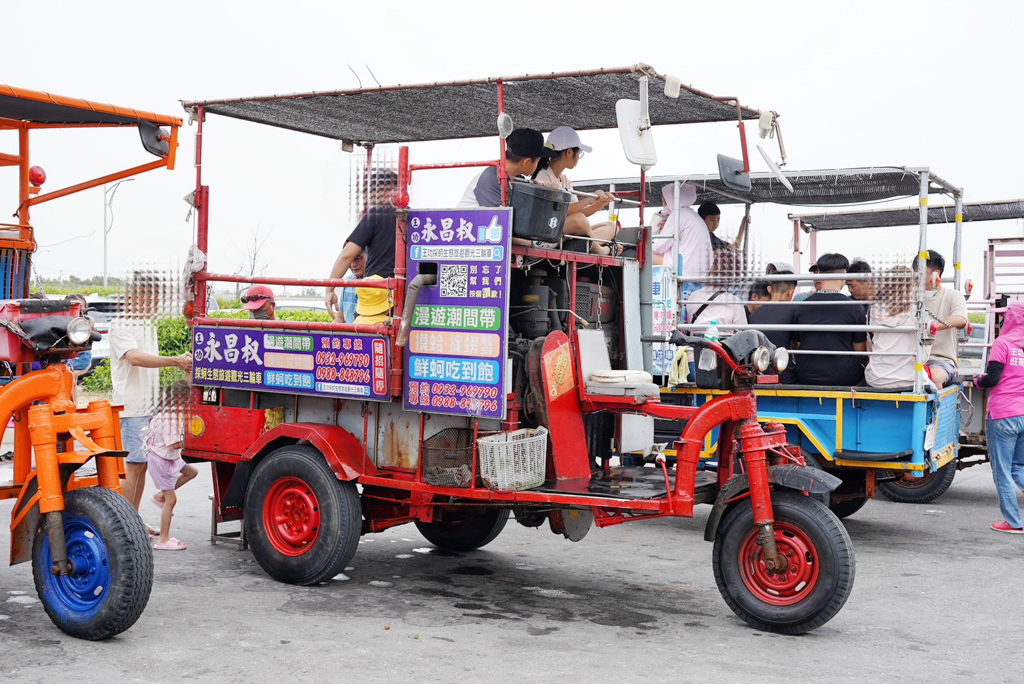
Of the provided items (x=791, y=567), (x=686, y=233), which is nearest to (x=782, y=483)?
(x=791, y=567)

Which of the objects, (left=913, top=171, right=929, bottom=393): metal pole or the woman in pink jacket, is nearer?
(left=913, top=171, right=929, bottom=393): metal pole

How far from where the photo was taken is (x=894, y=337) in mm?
7488

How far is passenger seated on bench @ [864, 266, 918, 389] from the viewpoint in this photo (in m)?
7.36

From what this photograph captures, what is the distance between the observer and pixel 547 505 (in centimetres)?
569

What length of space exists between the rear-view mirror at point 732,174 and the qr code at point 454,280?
1.88m

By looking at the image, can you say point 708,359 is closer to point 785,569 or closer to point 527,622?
point 785,569

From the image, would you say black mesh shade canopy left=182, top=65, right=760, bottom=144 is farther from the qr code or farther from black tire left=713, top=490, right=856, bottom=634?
black tire left=713, top=490, right=856, bottom=634

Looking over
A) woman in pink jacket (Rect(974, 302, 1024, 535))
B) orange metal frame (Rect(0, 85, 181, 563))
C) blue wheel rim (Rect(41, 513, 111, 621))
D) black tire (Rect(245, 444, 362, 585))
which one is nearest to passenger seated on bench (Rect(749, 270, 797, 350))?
woman in pink jacket (Rect(974, 302, 1024, 535))

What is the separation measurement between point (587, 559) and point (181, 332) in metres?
3.22

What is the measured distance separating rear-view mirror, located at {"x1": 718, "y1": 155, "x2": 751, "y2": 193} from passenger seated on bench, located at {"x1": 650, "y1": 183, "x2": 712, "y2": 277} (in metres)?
2.14

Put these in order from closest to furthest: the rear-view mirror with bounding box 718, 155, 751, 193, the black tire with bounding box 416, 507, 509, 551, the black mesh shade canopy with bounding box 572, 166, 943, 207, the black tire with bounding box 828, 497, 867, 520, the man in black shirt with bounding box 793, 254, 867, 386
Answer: the rear-view mirror with bounding box 718, 155, 751, 193, the black tire with bounding box 416, 507, 509, 551, the man in black shirt with bounding box 793, 254, 867, 386, the black mesh shade canopy with bounding box 572, 166, 943, 207, the black tire with bounding box 828, 497, 867, 520

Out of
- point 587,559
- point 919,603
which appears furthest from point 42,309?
point 919,603

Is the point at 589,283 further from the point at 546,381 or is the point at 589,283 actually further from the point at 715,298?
the point at 715,298

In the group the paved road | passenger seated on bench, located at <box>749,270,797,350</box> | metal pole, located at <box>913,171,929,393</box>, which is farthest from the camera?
passenger seated on bench, located at <box>749,270,797,350</box>
